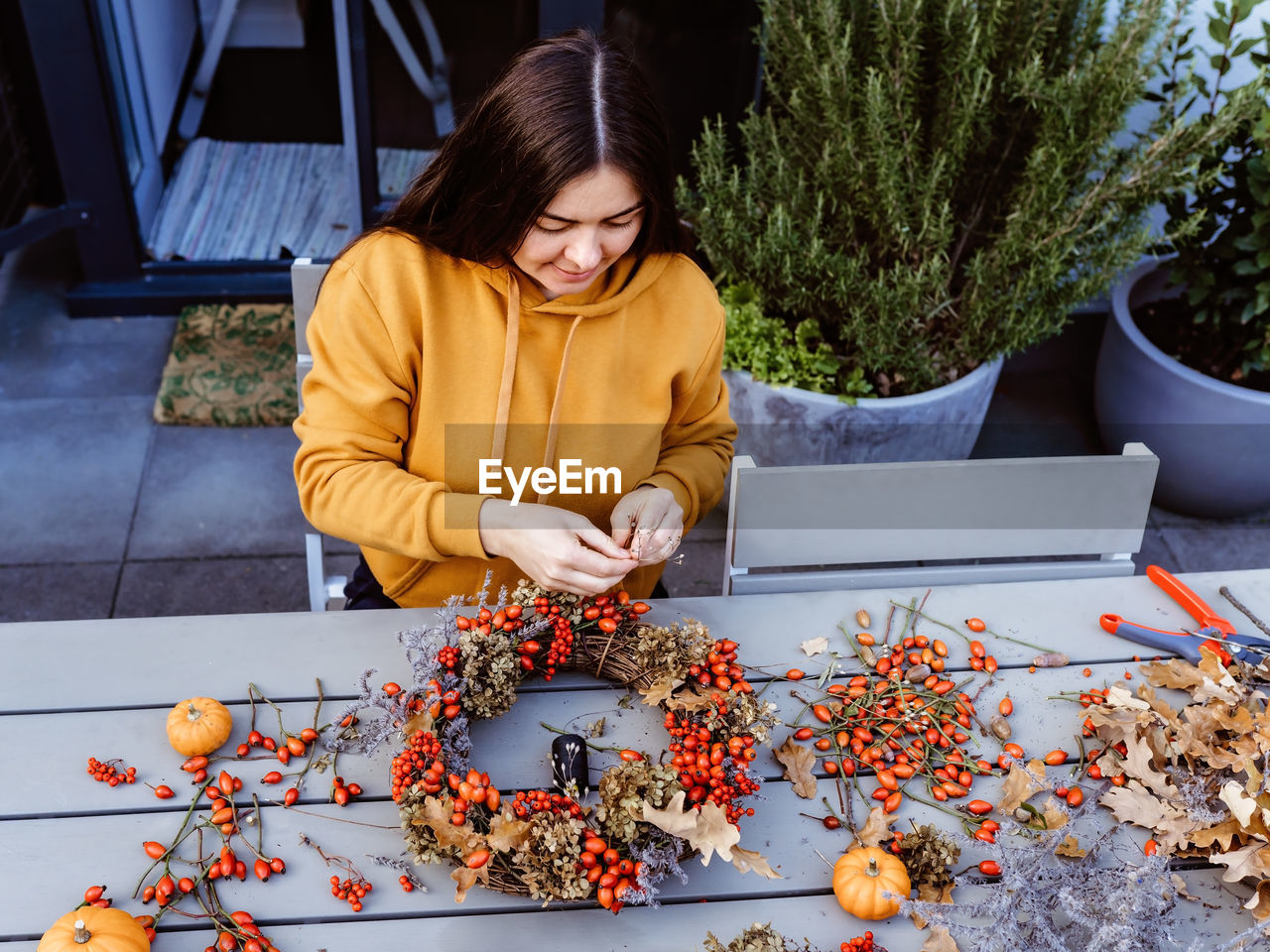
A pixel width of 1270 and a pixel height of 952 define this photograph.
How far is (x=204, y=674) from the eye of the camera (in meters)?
1.54

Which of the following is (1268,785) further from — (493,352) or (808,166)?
(808,166)

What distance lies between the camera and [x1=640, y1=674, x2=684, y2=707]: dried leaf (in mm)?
1465

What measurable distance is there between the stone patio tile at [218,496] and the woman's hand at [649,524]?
5.16 ft

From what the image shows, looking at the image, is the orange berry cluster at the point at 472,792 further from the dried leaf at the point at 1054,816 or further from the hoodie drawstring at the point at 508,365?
the dried leaf at the point at 1054,816

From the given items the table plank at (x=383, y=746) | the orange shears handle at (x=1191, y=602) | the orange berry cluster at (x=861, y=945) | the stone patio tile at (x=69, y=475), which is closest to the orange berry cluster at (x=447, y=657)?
the table plank at (x=383, y=746)

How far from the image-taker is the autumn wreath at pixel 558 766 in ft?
4.17

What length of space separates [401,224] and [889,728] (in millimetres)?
1007

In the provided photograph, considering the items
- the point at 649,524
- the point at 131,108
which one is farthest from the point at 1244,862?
the point at 131,108

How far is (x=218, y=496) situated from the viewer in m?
3.17

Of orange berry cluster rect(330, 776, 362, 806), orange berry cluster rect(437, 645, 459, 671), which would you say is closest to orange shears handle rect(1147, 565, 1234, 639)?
orange berry cluster rect(437, 645, 459, 671)

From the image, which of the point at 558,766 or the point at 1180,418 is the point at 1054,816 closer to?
the point at 558,766

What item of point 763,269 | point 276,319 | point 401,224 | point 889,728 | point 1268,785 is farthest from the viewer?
point 276,319

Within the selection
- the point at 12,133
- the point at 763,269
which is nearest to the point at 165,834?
the point at 763,269

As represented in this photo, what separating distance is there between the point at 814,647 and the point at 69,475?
7.93 feet
